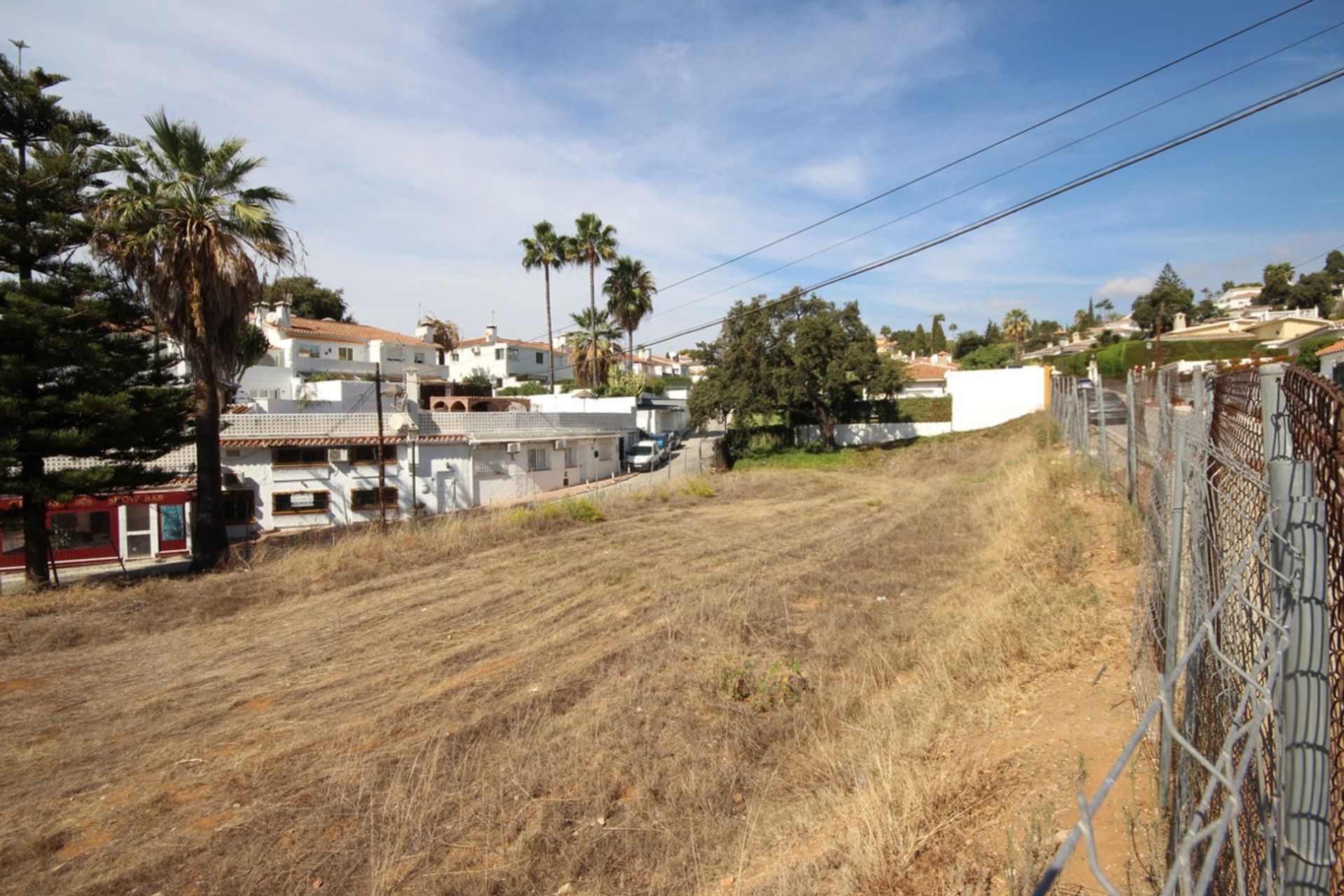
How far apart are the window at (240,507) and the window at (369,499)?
2862 mm

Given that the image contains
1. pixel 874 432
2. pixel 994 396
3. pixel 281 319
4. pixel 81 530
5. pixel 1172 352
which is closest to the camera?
pixel 81 530

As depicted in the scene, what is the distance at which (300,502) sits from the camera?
912 inches

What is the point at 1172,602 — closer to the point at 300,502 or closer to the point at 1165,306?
the point at 300,502

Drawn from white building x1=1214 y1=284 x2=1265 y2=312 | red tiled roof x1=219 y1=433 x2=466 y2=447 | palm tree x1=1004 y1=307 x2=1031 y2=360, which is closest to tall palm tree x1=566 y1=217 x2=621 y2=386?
red tiled roof x1=219 y1=433 x2=466 y2=447

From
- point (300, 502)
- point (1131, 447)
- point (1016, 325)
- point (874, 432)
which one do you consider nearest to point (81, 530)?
point (300, 502)

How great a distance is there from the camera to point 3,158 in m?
12.6

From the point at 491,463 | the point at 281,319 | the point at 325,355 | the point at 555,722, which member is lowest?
the point at 555,722

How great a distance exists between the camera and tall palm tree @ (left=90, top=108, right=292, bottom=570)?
13.5 metres

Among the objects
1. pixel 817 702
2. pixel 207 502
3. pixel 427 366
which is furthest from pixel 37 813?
pixel 427 366

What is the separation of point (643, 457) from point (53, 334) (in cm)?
2623

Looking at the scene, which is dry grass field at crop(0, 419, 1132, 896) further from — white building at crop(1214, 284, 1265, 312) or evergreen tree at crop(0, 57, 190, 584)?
white building at crop(1214, 284, 1265, 312)

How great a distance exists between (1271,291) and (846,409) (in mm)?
88666

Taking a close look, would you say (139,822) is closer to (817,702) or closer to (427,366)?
(817,702)

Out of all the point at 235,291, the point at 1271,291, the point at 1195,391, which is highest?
the point at 1271,291
